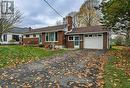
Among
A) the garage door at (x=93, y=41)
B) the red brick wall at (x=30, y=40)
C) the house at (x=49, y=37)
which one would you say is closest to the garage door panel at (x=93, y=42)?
the garage door at (x=93, y=41)

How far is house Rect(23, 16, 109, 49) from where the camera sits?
33.8 meters

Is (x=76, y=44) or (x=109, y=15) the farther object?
(x=76, y=44)

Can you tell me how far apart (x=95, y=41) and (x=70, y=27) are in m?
6.45

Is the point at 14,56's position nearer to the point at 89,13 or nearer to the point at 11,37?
the point at 11,37

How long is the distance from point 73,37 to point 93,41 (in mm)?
3900

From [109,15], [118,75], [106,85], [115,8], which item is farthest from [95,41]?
[106,85]

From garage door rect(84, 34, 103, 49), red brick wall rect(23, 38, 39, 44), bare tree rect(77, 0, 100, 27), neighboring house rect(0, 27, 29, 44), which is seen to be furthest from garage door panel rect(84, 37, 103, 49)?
bare tree rect(77, 0, 100, 27)

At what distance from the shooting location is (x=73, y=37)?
37.0 meters

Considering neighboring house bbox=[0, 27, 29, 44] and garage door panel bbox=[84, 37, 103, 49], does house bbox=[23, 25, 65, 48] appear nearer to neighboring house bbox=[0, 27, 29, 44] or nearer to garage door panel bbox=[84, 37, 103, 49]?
garage door panel bbox=[84, 37, 103, 49]

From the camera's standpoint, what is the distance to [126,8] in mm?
20312

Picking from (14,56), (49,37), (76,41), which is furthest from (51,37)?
(14,56)

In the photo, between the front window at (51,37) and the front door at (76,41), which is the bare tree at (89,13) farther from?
the front door at (76,41)

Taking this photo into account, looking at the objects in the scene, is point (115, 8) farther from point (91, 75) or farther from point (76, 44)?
point (76, 44)

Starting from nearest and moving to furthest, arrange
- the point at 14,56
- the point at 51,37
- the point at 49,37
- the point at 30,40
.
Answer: the point at 14,56, the point at 51,37, the point at 49,37, the point at 30,40
